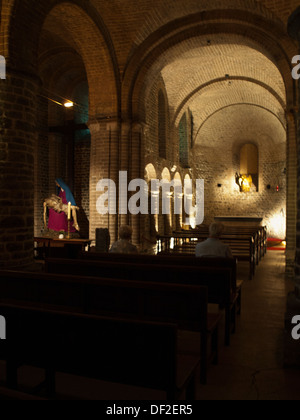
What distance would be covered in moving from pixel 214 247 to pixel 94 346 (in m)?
3.15

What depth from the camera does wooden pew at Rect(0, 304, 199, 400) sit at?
235 centimetres

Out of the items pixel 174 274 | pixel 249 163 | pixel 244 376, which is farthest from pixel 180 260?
pixel 249 163

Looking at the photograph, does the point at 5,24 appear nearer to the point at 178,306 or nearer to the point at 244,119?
the point at 178,306

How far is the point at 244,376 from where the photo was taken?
355cm

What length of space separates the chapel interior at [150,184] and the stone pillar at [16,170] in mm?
22

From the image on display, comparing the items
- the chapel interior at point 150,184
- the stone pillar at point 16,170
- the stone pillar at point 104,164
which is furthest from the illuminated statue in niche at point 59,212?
the stone pillar at point 16,170

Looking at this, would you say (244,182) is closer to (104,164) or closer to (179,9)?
(104,164)

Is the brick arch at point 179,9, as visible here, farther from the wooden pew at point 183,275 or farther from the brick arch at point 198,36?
the wooden pew at point 183,275

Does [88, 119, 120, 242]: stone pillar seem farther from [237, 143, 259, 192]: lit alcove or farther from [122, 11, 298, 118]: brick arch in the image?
[237, 143, 259, 192]: lit alcove

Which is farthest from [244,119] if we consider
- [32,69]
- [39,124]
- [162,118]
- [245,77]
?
[32,69]

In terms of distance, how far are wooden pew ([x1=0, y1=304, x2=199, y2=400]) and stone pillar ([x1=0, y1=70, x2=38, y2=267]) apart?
3313 mm

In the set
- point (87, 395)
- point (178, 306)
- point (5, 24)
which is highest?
point (5, 24)

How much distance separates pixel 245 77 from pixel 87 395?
51.4ft

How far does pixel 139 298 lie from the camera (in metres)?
3.59
